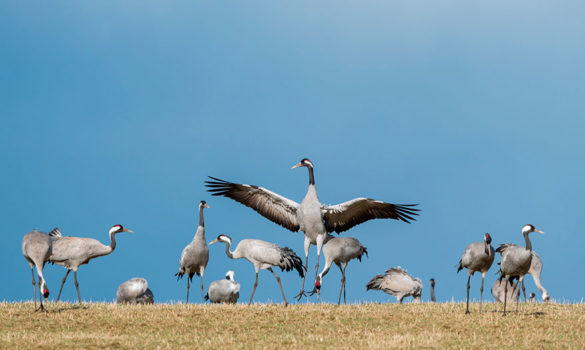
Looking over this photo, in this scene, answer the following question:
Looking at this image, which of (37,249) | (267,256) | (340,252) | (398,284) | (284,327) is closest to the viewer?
(284,327)

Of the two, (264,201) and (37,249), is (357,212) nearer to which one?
(264,201)

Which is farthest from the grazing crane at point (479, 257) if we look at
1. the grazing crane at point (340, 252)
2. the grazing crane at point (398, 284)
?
the grazing crane at point (398, 284)

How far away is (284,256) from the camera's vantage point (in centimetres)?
1794

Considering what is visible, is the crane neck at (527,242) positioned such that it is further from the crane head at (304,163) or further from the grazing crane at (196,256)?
the grazing crane at (196,256)

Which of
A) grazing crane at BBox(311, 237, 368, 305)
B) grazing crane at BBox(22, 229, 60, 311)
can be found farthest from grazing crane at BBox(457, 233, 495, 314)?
grazing crane at BBox(22, 229, 60, 311)

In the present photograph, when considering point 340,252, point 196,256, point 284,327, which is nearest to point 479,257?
point 340,252

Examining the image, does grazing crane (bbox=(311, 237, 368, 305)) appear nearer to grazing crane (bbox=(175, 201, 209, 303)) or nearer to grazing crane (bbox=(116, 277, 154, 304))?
grazing crane (bbox=(175, 201, 209, 303))

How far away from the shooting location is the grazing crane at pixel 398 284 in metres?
21.9

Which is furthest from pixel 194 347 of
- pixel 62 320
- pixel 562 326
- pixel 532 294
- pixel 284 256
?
pixel 532 294

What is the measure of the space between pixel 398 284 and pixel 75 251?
370 inches

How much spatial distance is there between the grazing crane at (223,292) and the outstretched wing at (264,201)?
218 centimetres

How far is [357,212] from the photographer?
810 inches

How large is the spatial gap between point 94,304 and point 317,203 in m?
6.34

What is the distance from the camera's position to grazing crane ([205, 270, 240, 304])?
68.1 ft
